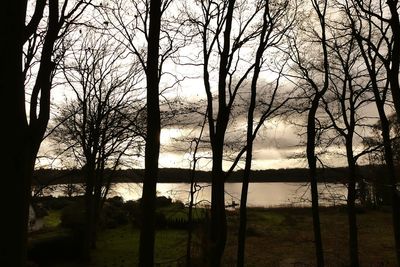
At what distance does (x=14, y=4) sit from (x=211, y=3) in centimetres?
1049

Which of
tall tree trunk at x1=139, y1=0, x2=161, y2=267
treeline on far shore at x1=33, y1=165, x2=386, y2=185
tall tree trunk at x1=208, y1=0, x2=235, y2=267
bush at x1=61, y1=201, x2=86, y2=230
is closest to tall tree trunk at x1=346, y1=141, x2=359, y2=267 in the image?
treeline on far shore at x1=33, y1=165, x2=386, y2=185

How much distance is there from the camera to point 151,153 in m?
7.94

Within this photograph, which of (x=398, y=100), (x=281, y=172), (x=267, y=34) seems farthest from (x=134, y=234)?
(x=281, y=172)

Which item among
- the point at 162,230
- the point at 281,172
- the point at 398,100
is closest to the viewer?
the point at 398,100

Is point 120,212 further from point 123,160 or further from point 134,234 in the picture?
point 123,160

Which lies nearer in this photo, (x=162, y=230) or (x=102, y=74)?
(x=102, y=74)

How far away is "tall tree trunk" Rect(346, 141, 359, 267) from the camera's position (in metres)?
16.1

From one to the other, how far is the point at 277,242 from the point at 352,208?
12.1 m

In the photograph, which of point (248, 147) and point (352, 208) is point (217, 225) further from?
point (352, 208)

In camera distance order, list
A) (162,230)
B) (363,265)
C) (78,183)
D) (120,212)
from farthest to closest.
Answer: (120,212), (162,230), (78,183), (363,265)

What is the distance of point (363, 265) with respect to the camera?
19766 mm

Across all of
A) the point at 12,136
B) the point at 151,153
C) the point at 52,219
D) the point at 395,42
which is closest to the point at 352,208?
the point at 395,42

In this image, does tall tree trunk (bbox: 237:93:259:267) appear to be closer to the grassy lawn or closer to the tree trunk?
the grassy lawn

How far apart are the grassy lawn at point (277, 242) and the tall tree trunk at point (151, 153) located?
4.56 metres
